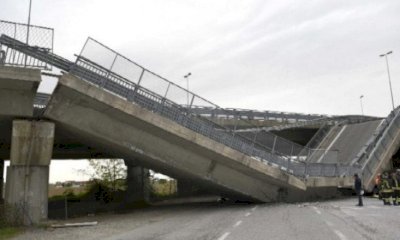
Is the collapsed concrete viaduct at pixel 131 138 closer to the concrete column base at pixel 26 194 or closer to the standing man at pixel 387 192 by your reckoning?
the concrete column base at pixel 26 194

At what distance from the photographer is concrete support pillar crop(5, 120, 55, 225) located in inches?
592

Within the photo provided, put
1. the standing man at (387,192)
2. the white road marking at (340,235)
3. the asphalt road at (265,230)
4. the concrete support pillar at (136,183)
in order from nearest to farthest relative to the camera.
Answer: the white road marking at (340,235)
the asphalt road at (265,230)
the standing man at (387,192)
the concrete support pillar at (136,183)

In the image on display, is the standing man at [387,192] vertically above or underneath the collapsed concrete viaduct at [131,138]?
underneath

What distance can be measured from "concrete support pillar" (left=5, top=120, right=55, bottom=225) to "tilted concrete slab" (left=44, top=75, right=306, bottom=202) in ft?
2.95

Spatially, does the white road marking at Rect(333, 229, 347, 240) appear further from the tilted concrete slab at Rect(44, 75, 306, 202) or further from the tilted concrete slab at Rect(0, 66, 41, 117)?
the tilted concrete slab at Rect(0, 66, 41, 117)

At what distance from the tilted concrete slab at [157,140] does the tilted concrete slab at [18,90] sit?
82 centimetres

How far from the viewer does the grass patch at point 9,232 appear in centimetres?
1233

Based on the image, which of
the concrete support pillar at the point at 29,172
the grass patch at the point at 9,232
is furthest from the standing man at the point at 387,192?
the grass patch at the point at 9,232

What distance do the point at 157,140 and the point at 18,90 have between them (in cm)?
602

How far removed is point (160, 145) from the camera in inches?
707

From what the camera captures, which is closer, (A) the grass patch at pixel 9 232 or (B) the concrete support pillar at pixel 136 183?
(A) the grass patch at pixel 9 232

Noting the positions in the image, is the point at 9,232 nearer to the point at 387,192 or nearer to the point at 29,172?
the point at 29,172

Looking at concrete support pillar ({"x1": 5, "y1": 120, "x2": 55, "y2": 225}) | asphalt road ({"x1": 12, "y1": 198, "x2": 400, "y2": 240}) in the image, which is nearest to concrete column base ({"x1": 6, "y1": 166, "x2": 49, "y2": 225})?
concrete support pillar ({"x1": 5, "y1": 120, "x2": 55, "y2": 225})

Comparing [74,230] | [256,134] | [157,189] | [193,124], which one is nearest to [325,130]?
[256,134]
